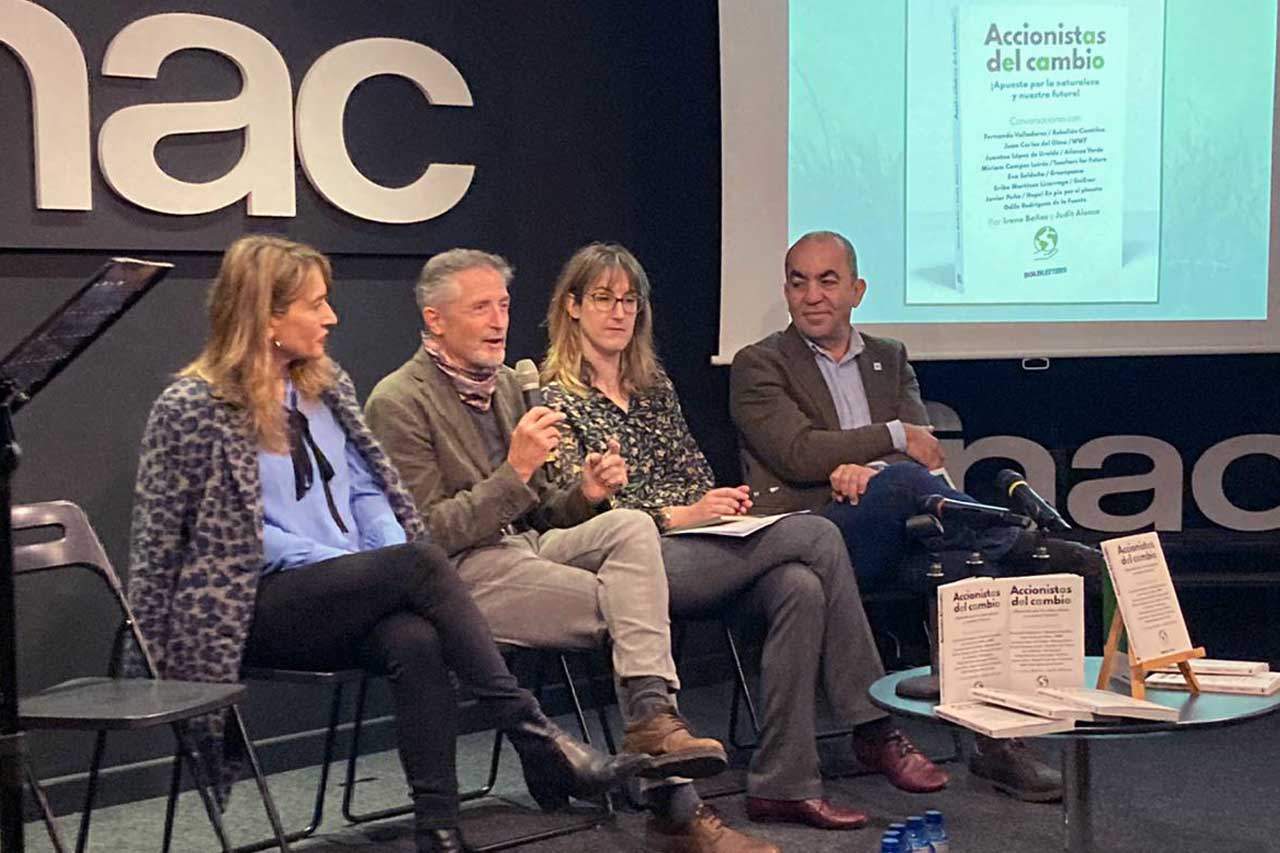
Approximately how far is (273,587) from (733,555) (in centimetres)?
105

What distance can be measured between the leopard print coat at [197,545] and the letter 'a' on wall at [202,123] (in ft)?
2.64

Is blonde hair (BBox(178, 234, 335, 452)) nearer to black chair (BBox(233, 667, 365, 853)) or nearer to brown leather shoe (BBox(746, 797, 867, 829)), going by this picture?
black chair (BBox(233, 667, 365, 853))

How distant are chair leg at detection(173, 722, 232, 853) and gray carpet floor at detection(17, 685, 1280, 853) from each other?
428mm

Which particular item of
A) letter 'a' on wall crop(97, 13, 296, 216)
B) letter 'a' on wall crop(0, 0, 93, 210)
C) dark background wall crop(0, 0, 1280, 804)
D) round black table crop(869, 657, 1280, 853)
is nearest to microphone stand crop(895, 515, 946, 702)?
round black table crop(869, 657, 1280, 853)

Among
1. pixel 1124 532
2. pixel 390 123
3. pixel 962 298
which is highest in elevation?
pixel 390 123

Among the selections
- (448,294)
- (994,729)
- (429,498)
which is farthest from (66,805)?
(994,729)

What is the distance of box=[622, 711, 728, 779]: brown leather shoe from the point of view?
3195 mm

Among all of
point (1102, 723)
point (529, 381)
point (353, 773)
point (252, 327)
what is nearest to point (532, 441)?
point (529, 381)

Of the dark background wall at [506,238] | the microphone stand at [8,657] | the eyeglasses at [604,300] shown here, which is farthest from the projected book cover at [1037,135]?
the microphone stand at [8,657]

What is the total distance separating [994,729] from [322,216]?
7.73ft

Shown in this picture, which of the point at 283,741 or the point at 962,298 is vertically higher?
the point at 962,298

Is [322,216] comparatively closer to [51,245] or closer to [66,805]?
[51,245]

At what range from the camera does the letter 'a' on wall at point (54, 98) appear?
358 cm

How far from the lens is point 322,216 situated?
4133mm
